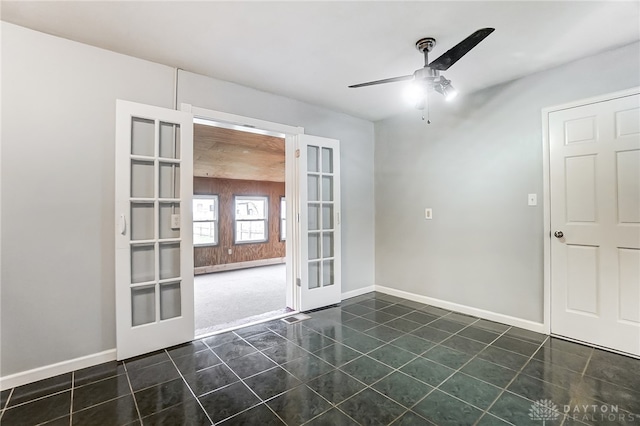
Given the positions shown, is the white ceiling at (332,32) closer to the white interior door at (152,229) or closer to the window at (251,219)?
the white interior door at (152,229)

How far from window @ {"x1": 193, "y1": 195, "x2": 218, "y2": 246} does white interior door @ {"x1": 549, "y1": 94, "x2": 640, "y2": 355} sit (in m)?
6.51

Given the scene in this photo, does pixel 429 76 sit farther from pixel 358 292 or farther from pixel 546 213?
pixel 358 292

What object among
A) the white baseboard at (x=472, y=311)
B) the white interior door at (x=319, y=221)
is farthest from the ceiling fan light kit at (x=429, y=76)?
the white baseboard at (x=472, y=311)

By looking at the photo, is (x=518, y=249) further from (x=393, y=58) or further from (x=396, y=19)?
(x=396, y=19)

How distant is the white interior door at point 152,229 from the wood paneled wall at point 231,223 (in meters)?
4.21

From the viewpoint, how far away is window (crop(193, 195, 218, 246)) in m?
7.08

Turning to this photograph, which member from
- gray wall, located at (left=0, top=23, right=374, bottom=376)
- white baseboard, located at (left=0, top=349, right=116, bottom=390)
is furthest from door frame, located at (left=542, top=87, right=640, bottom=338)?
white baseboard, located at (left=0, top=349, right=116, bottom=390)

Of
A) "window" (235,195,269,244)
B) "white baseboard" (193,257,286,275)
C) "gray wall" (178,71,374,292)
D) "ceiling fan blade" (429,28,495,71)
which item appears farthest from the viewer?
"window" (235,195,269,244)

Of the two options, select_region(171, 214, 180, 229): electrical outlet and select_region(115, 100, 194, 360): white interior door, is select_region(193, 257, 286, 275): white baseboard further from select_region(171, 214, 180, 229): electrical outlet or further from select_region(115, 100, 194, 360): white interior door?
select_region(171, 214, 180, 229): electrical outlet

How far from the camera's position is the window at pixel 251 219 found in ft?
25.0

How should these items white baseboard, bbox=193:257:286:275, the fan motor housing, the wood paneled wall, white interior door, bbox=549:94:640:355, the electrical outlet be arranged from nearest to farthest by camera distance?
the fan motor housing, white interior door, bbox=549:94:640:355, the electrical outlet, white baseboard, bbox=193:257:286:275, the wood paneled wall

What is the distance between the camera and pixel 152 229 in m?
2.60

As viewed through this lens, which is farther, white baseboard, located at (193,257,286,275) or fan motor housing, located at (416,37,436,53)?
white baseboard, located at (193,257,286,275)

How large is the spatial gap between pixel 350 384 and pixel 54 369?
221 cm
